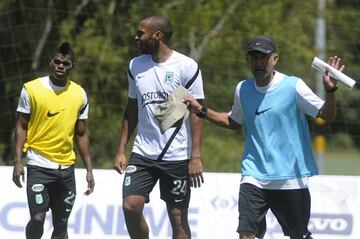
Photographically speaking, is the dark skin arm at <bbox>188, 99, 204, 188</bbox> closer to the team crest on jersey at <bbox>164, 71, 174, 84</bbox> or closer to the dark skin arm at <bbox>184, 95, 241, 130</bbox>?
the team crest on jersey at <bbox>164, 71, 174, 84</bbox>

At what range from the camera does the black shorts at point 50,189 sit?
883 centimetres

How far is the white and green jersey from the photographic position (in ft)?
27.5

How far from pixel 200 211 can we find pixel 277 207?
314cm

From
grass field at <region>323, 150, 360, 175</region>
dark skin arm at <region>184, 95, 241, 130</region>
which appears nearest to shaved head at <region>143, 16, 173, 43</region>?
dark skin arm at <region>184, 95, 241, 130</region>

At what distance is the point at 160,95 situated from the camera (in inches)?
329

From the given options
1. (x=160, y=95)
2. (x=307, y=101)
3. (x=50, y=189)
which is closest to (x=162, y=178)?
(x=160, y=95)

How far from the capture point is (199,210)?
10859 mm

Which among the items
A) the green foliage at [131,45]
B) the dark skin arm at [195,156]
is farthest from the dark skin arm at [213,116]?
the green foliage at [131,45]

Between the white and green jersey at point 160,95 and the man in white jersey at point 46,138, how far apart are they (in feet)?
2.53

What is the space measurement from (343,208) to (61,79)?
362 cm

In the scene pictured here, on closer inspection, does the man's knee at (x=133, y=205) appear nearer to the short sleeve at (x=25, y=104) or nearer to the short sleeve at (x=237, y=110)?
the short sleeve at (x=237, y=110)

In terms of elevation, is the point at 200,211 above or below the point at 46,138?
below

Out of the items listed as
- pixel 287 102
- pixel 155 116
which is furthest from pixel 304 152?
pixel 155 116

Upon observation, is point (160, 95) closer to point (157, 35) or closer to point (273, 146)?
point (157, 35)
